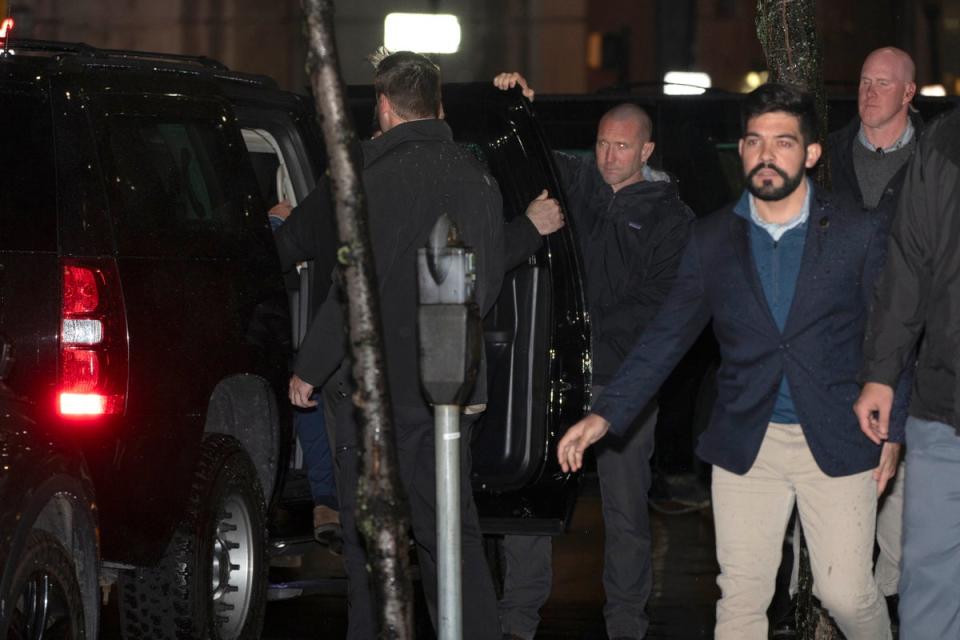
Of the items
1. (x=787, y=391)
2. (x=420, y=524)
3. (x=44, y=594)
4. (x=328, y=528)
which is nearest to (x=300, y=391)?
(x=420, y=524)

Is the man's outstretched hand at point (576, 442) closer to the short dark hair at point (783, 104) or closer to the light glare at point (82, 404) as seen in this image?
the short dark hair at point (783, 104)

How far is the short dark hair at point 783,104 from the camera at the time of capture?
5.38 m

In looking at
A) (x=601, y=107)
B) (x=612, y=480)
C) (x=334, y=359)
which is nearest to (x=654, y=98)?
(x=601, y=107)

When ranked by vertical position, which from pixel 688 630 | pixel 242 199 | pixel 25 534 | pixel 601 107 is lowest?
pixel 688 630

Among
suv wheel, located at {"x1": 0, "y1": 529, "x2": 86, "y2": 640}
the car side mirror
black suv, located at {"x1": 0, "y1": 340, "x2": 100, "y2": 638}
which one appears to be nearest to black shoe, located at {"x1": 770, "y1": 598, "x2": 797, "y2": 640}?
black suv, located at {"x1": 0, "y1": 340, "x2": 100, "y2": 638}

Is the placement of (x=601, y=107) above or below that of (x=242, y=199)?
above

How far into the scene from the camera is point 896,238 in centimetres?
521

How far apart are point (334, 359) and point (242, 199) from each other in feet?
3.65

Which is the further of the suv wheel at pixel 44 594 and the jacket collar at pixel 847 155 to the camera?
the jacket collar at pixel 847 155

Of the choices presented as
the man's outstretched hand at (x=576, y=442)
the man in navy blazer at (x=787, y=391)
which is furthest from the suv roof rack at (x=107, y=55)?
the man in navy blazer at (x=787, y=391)

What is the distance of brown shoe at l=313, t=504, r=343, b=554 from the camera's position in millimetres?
7184

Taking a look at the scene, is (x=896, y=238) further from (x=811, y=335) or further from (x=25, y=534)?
(x=25, y=534)

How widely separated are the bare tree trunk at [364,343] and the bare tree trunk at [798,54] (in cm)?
209

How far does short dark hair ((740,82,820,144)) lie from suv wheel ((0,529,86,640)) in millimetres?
2331
